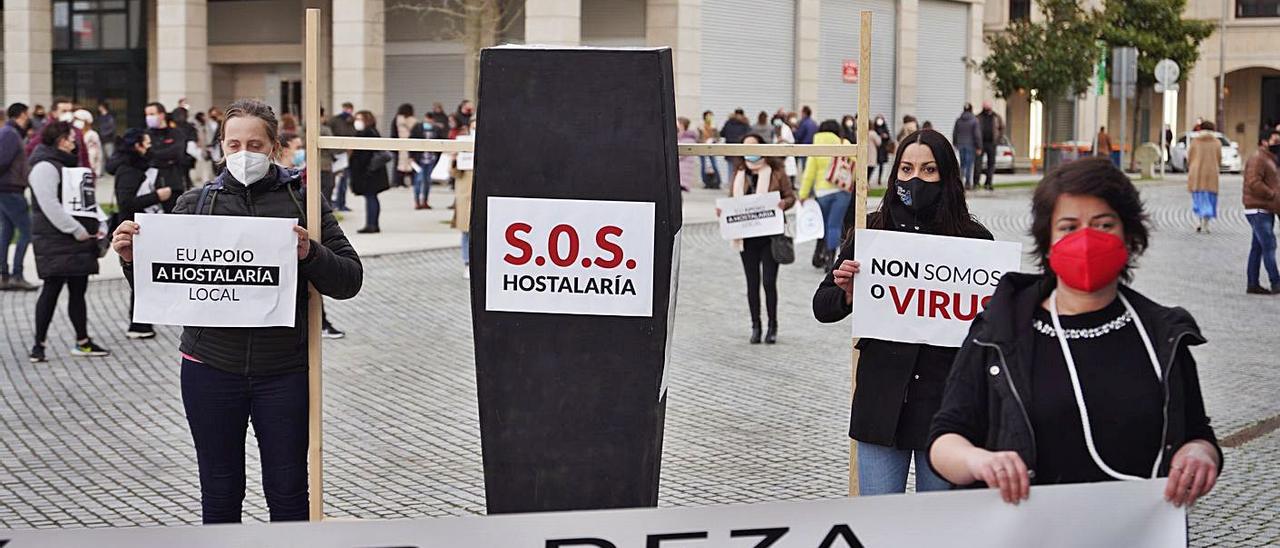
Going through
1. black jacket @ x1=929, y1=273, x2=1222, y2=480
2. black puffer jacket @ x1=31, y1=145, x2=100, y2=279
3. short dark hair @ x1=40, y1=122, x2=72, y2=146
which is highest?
short dark hair @ x1=40, y1=122, x2=72, y2=146

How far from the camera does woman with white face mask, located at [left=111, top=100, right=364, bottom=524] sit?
510 cm

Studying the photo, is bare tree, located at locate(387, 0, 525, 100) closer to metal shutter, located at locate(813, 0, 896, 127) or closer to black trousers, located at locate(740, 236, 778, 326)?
metal shutter, located at locate(813, 0, 896, 127)

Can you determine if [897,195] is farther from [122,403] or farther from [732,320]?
[732,320]

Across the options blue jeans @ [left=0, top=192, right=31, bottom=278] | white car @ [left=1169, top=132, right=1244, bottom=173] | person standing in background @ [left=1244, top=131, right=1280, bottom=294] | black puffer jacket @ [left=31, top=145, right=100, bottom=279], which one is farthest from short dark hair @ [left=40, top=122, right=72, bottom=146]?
white car @ [left=1169, top=132, right=1244, bottom=173]

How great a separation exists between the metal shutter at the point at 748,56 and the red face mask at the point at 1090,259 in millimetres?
34229

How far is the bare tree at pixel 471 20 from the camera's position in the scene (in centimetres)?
3095

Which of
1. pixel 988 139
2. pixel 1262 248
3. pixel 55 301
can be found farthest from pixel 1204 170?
pixel 55 301

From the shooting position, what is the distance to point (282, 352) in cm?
515

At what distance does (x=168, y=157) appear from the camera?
1288cm

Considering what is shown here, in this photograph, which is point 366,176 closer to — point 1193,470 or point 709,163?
point 709,163

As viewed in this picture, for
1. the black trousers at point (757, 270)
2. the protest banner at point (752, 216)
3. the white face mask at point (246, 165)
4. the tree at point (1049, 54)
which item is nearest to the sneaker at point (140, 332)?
the protest banner at point (752, 216)

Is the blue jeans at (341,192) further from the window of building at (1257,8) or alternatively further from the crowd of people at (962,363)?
the window of building at (1257,8)

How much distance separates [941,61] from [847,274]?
41267mm

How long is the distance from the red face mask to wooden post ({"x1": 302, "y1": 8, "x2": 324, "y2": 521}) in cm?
264
